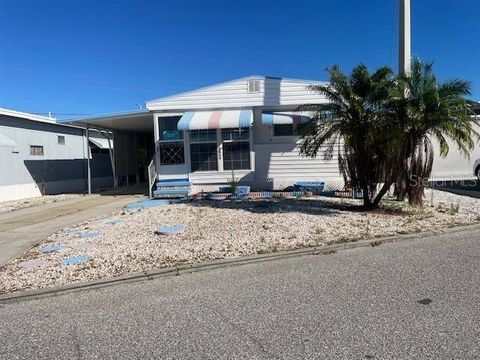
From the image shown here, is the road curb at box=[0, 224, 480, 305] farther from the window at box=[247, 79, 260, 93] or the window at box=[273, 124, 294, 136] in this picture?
the window at box=[247, 79, 260, 93]

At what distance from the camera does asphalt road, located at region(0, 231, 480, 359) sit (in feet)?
11.5

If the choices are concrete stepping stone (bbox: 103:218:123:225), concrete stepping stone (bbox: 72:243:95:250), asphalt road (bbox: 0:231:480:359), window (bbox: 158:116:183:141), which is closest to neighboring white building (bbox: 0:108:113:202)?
window (bbox: 158:116:183:141)

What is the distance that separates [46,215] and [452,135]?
11388 mm

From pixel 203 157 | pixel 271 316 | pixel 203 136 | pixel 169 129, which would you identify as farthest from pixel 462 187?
pixel 271 316

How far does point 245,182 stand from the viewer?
16000 millimetres

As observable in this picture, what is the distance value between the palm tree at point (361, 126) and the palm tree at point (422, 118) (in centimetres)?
28

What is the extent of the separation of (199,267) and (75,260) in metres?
2.07

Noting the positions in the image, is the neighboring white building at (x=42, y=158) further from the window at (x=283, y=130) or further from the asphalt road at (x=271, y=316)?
the asphalt road at (x=271, y=316)

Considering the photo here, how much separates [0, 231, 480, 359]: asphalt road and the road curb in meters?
0.14

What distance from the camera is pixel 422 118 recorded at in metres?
9.58

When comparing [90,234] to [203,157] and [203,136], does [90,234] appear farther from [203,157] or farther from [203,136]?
[203,136]

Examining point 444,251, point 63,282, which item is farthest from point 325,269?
point 63,282

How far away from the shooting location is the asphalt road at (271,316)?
350cm

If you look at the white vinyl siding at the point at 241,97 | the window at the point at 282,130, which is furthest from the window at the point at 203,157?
the window at the point at 282,130
